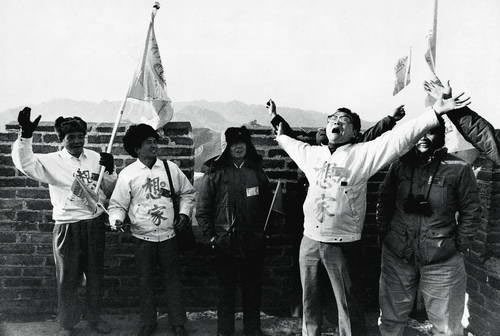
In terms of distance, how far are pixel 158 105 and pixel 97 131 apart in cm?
69

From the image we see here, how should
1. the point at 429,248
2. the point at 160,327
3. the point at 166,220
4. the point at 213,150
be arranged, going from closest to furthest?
the point at 429,248 → the point at 166,220 → the point at 160,327 → the point at 213,150

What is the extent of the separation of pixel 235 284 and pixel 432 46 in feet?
8.60

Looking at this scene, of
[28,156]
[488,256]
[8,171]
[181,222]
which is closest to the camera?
[28,156]

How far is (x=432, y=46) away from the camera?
3479 millimetres

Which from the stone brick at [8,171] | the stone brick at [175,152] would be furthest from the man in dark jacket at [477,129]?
the stone brick at [8,171]

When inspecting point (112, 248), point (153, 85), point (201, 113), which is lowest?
point (112, 248)

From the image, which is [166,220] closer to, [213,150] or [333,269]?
[333,269]

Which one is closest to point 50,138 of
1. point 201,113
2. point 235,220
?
point 235,220

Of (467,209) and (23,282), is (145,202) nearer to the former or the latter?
(23,282)

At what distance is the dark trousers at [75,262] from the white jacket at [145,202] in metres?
0.32

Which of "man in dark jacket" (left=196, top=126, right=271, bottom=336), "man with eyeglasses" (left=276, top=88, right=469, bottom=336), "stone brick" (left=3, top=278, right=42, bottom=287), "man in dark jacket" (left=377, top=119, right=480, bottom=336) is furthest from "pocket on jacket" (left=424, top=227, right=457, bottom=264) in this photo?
"stone brick" (left=3, top=278, right=42, bottom=287)

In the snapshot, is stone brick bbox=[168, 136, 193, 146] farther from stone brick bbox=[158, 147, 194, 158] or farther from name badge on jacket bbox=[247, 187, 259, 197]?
name badge on jacket bbox=[247, 187, 259, 197]

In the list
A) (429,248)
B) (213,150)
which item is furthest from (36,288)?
(213,150)

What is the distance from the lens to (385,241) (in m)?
3.39
